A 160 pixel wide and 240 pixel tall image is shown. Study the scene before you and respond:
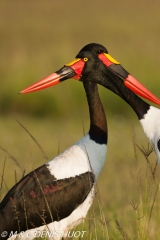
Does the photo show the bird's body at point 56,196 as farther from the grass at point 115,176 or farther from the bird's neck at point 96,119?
the grass at point 115,176

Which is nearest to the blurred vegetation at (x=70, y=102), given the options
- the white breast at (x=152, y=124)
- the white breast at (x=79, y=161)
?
the white breast at (x=79, y=161)

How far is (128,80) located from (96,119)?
1.44 ft

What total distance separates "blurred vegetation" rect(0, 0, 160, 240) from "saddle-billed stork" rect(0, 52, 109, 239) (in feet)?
0.65

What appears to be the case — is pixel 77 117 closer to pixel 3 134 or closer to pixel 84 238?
pixel 3 134

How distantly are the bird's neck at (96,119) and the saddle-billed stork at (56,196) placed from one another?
129mm

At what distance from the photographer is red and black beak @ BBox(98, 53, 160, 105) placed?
257 inches

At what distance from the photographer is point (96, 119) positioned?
6.72 m

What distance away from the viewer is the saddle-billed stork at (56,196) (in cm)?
620

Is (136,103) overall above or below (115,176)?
above

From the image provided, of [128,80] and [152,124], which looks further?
[128,80]

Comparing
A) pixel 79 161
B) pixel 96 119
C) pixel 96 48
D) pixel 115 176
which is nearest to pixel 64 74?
pixel 96 48

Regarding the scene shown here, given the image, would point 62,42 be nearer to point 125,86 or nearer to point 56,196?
point 125,86

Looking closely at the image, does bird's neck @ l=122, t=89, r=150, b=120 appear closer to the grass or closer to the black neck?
the black neck

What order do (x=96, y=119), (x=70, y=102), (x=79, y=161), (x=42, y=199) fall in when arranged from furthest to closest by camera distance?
(x=70, y=102) → (x=96, y=119) → (x=79, y=161) → (x=42, y=199)
